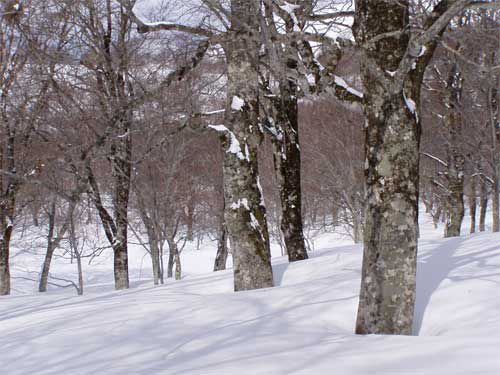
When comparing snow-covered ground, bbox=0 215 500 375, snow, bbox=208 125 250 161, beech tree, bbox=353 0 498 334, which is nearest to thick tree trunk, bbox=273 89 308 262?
snow-covered ground, bbox=0 215 500 375

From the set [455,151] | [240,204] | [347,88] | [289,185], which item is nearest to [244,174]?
[240,204]

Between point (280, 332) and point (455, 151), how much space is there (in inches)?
486

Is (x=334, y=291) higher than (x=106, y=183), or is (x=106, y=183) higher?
(x=106, y=183)

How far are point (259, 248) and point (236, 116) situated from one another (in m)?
1.94

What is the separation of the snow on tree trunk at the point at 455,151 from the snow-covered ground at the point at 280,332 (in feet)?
25.0

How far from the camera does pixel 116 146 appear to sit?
1217 centimetres

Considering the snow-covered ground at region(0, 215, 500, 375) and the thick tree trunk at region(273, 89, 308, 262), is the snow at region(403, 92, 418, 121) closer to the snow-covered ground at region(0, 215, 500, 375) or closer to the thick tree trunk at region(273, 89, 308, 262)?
the snow-covered ground at region(0, 215, 500, 375)

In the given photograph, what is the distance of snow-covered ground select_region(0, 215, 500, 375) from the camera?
3131 millimetres

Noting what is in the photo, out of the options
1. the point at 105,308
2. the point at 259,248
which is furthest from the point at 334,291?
the point at 105,308

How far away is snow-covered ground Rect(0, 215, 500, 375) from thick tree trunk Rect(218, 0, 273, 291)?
0.93 metres

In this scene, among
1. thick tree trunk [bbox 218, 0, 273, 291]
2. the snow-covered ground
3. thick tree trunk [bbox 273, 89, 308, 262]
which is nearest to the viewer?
the snow-covered ground

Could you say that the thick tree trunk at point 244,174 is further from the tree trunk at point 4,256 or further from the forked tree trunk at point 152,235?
the tree trunk at point 4,256

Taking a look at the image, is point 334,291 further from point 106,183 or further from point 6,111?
point 6,111

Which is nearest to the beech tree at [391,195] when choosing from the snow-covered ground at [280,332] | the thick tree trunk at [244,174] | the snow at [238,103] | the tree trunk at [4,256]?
the snow-covered ground at [280,332]
